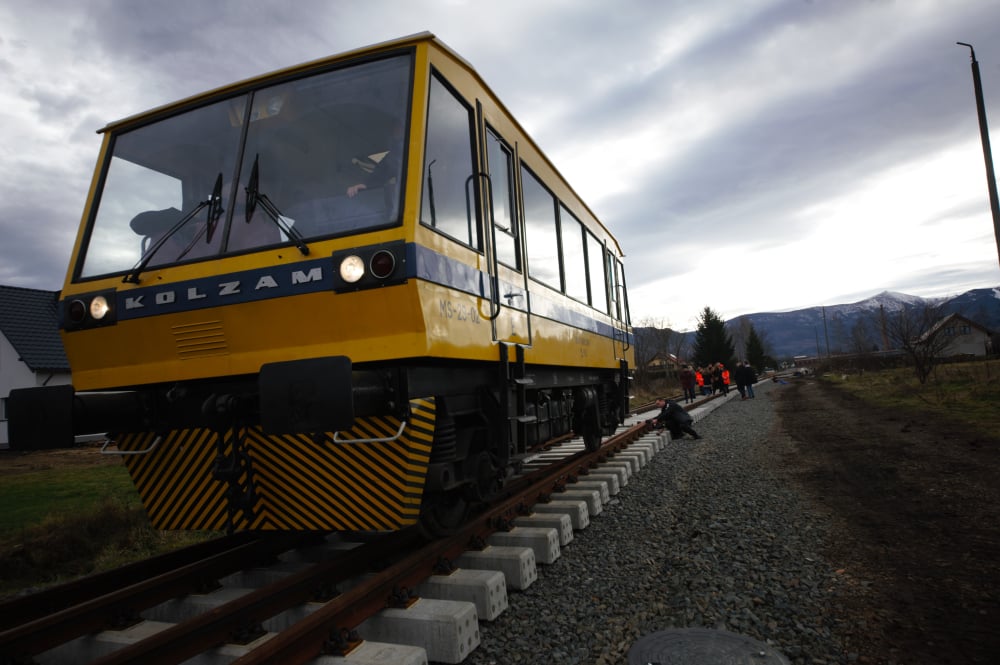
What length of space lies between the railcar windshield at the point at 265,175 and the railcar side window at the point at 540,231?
1.99 metres

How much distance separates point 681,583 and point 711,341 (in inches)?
2114

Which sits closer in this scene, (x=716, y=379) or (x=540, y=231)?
(x=540, y=231)

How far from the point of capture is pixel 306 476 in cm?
383

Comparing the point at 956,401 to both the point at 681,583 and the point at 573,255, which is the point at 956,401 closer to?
the point at 573,255

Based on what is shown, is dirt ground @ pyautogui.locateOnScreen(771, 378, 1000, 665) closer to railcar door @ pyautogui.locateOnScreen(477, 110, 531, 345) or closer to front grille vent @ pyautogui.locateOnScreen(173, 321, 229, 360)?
Answer: railcar door @ pyautogui.locateOnScreen(477, 110, 531, 345)

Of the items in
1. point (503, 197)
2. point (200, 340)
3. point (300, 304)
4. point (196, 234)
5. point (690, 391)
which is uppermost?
point (503, 197)

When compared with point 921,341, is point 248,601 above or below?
below

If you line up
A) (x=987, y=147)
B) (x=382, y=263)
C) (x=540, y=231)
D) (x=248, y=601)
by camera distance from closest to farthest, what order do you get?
(x=248, y=601) → (x=382, y=263) → (x=540, y=231) → (x=987, y=147)

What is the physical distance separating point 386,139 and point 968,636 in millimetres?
4109

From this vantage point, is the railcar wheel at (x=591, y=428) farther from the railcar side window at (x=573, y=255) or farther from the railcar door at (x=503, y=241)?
the railcar door at (x=503, y=241)

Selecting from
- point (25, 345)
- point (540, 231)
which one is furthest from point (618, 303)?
point (25, 345)

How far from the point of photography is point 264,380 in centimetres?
318

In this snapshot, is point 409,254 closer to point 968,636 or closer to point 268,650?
point 268,650

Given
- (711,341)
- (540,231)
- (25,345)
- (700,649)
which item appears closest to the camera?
(700,649)
